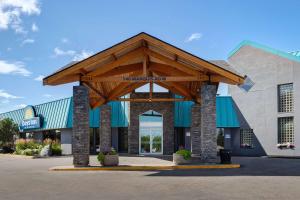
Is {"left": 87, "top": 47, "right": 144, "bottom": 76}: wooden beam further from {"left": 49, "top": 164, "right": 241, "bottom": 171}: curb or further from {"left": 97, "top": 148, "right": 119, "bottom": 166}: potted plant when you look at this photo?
{"left": 49, "top": 164, "right": 241, "bottom": 171}: curb

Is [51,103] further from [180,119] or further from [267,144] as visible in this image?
[267,144]

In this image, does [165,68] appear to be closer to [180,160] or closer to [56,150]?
[180,160]

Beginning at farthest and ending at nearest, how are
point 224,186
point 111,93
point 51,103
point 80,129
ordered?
point 51,103, point 111,93, point 80,129, point 224,186

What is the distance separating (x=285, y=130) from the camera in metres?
30.1

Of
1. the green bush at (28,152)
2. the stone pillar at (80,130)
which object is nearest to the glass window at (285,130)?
the stone pillar at (80,130)

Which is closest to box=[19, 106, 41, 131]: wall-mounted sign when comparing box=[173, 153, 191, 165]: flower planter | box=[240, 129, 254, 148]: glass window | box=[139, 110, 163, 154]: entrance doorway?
box=[139, 110, 163, 154]: entrance doorway

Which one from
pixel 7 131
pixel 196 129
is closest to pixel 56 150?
pixel 7 131

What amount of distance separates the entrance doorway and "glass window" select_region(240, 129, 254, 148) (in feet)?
24.7

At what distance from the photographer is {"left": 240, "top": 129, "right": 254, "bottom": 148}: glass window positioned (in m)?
33.2

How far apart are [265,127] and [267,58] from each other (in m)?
5.88

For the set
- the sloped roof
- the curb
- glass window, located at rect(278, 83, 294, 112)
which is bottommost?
the curb

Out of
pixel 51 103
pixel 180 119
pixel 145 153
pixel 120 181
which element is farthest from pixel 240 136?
pixel 120 181

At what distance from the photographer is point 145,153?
3312 cm

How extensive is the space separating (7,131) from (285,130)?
28.6 m
